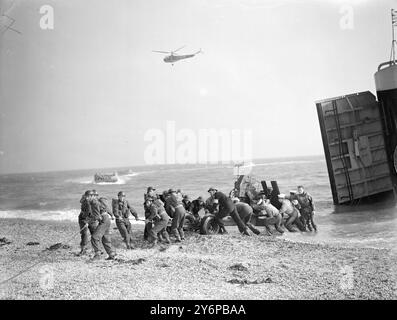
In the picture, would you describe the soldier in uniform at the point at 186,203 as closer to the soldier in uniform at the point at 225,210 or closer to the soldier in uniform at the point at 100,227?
the soldier in uniform at the point at 225,210

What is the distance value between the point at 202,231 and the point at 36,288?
291cm

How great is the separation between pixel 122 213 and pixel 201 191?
3.64 metres

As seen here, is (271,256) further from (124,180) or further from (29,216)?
(29,216)

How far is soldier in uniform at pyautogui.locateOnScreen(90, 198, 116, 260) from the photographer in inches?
231

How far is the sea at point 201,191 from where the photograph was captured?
23.2 ft

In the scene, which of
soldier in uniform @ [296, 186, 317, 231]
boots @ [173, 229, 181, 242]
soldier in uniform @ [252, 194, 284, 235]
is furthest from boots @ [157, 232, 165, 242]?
soldier in uniform @ [296, 186, 317, 231]

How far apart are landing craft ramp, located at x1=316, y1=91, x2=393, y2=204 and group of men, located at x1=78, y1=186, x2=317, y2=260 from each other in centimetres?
162

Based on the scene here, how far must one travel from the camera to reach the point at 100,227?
5.89 meters

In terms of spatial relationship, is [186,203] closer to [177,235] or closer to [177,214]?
[177,214]

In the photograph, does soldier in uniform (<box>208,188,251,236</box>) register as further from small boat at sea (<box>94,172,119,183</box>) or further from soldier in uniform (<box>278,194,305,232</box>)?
small boat at sea (<box>94,172,119,183</box>)

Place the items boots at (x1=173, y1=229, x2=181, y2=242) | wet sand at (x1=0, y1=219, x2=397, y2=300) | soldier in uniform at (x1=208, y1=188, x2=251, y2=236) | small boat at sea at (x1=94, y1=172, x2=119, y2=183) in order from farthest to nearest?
small boat at sea at (x1=94, y1=172, x2=119, y2=183) < soldier in uniform at (x1=208, y1=188, x2=251, y2=236) < boots at (x1=173, y1=229, x2=181, y2=242) < wet sand at (x1=0, y1=219, x2=397, y2=300)

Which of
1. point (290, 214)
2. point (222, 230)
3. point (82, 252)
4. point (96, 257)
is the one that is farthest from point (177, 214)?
point (290, 214)

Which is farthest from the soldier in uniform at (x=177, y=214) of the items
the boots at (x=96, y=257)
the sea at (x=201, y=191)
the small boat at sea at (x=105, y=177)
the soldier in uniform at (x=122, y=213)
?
the small boat at sea at (x=105, y=177)
